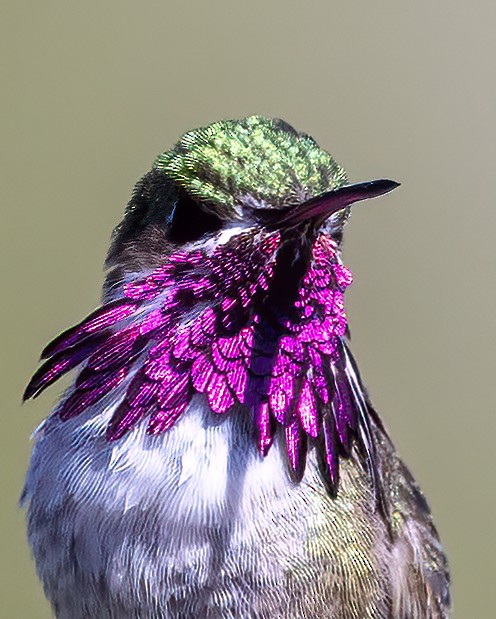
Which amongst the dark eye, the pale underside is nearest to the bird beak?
the dark eye

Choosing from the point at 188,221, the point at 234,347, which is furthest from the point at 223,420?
the point at 188,221

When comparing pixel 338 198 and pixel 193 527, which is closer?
pixel 338 198

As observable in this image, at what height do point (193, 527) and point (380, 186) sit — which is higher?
point (380, 186)

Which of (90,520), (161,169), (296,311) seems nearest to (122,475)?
(90,520)

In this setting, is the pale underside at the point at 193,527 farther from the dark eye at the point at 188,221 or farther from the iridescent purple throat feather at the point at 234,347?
the dark eye at the point at 188,221

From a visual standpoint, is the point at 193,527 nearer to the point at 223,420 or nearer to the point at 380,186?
the point at 223,420

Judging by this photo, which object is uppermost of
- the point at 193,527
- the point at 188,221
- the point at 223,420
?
the point at 188,221
